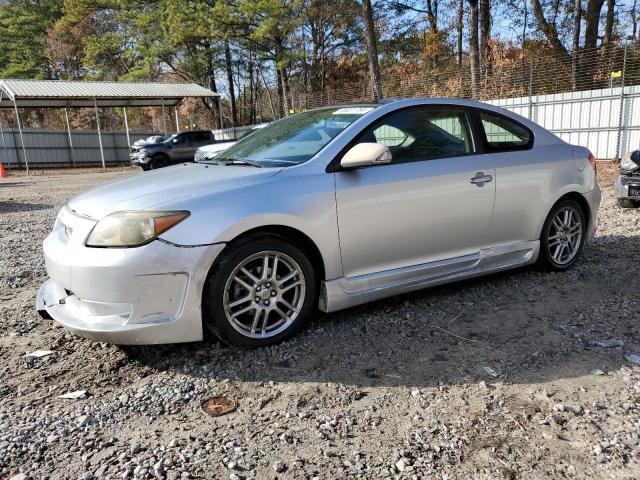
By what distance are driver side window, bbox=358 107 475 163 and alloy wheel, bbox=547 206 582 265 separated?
1.22 metres

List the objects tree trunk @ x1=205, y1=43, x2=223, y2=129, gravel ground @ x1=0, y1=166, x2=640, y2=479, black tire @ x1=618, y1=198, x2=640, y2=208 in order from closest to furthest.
Answer: gravel ground @ x1=0, y1=166, x2=640, y2=479
black tire @ x1=618, y1=198, x2=640, y2=208
tree trunk @ x1=205, y1=43, x2=223, y2=129

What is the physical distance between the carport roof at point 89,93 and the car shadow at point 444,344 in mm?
23790

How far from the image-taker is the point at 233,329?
3.12 m

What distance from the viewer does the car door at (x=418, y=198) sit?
3479mm

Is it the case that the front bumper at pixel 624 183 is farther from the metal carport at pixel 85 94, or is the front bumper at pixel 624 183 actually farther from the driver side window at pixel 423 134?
the metal carport at pixel 85 94

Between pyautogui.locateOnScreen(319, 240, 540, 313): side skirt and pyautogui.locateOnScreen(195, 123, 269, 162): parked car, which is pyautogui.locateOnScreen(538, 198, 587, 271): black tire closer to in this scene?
pyautogui.locateOnScreen(319, 240, 540, 313): side skirt

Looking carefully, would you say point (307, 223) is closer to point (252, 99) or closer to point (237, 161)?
point (237, 161)

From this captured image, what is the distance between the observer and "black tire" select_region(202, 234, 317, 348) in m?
Answer: 3.01

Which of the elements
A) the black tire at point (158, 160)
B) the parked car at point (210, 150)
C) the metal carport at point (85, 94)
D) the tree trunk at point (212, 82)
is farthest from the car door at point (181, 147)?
the parked car at point (210, 150)

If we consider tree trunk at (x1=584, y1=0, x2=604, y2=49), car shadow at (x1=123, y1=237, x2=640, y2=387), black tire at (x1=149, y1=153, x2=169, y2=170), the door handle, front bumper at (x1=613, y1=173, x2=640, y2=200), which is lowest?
black tire at (x1=149, y1=153, x2=169, y2=170)

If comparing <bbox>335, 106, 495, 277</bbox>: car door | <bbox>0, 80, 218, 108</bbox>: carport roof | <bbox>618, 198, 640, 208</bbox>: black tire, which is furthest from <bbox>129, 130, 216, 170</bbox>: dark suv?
<bbox>335, 106, 495, 277</bbox>: car door

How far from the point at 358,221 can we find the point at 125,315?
5.07ft

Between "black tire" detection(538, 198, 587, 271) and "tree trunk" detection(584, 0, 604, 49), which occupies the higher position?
"tree trunk" detection(584, 0, 604, 49)

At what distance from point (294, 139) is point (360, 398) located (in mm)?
1959
